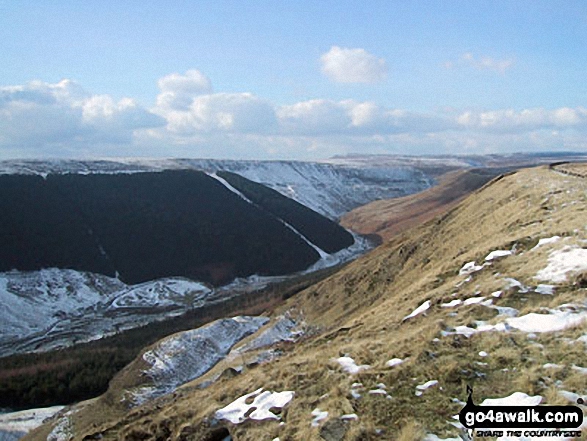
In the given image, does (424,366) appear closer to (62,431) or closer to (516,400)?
(516,400)

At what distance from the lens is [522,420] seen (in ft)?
26.3

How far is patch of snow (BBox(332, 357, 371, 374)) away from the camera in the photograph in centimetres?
1175

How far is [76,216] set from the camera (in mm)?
88625

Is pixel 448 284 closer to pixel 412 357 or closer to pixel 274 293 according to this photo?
pixel 412 357

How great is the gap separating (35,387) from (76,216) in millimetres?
57153

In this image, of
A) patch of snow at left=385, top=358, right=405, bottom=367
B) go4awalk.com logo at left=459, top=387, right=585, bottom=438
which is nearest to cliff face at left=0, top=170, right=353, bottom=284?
patch of snow at left=385, top=358, right=405, bottom=367

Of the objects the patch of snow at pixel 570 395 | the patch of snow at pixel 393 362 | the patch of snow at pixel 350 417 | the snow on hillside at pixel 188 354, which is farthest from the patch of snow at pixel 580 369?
the snow on hillside at pixel 188 354

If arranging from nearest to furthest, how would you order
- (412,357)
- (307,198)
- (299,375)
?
(412,357) → (299,375) → (307,198)

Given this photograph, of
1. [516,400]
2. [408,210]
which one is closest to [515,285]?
[516,400]

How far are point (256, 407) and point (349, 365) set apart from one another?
2813 millimetres

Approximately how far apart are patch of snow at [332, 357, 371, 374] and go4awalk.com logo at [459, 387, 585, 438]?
3459 mm

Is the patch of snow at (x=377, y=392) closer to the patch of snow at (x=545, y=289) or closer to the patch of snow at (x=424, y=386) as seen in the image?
the patch of snow at (x=424, y=386)

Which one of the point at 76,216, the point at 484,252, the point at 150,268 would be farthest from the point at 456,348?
the point at 76,216

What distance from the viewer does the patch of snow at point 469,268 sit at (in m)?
19.3
